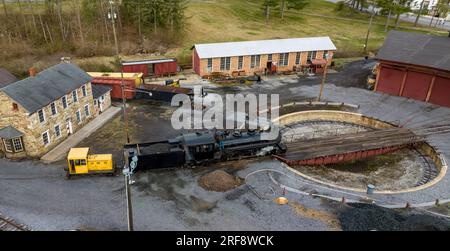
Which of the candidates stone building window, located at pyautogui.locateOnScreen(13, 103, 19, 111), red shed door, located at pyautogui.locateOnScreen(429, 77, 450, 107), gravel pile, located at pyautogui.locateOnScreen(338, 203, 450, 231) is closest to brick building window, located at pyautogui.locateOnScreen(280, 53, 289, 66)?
red shed door, located at pyautogui.locateOnScreen(429, 77, 450, 107)

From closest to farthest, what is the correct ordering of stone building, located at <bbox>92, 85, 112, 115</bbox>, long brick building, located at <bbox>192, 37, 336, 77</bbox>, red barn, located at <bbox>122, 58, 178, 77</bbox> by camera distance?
stone building, located at <bbox>92, 85, 112, 115</bbox>
red barn, located at <bbox>122, 58, 178, 77</bbox>
long brick building, located at <bbox>192, 37, 336, 77</bbox>

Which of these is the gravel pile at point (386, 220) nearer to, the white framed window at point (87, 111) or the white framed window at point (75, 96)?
the white framed window at point (75, 96)

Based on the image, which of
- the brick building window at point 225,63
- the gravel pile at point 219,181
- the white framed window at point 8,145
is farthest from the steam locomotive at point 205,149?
the brick building window at point 225,63

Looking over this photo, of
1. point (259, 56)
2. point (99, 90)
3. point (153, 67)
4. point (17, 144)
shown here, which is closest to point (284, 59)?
point (259, 56)

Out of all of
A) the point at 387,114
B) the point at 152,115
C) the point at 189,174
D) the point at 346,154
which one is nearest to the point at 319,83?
the point at 387,114

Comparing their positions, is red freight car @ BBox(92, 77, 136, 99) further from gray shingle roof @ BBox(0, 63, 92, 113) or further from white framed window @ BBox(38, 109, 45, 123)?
white framed window @ BBox(38, 109, 45, 123)

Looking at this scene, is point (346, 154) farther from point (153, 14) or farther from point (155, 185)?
point (153, 14)
